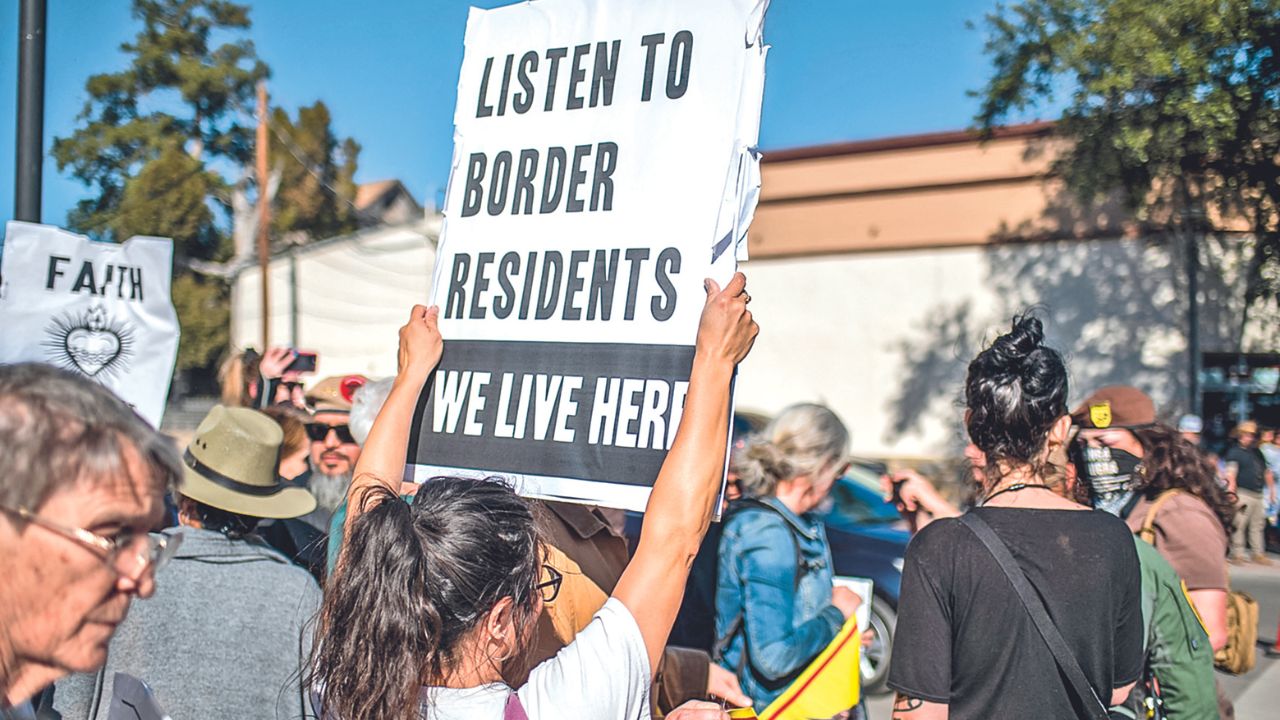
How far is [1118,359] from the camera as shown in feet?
57.3

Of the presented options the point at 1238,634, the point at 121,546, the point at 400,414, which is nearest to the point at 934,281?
the point at 1238,634

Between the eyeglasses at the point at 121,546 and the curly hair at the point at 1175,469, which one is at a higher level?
the curly hair at the point at 1175,469

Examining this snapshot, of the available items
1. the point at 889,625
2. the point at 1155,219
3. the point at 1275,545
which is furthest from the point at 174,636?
the point at 1155,219

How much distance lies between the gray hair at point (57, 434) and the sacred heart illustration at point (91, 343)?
320 cm

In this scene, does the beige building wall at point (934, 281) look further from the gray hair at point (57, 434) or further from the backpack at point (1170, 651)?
the gray hair at point (57, 434)

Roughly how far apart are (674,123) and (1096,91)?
13.8m

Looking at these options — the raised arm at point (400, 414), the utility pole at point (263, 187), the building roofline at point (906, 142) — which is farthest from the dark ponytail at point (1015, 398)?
the utility pole at point (263, 187)

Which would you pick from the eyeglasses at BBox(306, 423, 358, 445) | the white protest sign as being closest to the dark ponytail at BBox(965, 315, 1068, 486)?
the eyeglasses at BBox(306, 423, 358, 445)

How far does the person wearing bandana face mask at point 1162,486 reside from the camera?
319cm

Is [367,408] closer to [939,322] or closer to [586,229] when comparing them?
[586,229]

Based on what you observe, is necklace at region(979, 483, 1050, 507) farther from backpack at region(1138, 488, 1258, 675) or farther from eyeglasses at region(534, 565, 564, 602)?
backpack at region(1138, 488, 1258, 675)

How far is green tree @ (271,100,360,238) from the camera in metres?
39.6

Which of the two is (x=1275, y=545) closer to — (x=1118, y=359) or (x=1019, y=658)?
(x=1118, y=359)

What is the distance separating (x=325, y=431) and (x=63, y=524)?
11.0 feet
